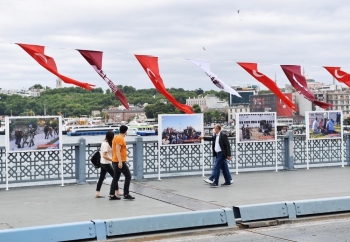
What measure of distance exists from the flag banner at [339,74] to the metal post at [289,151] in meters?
2.74

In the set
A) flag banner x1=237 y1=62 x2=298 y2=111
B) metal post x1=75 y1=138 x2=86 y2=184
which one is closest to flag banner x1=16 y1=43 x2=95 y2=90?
metal post x1=75 y1=138 x2=86 y2=184

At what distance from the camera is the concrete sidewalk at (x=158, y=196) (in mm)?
11898

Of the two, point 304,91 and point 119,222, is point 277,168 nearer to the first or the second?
point 304,91

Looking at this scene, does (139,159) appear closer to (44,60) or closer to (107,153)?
(107,153)

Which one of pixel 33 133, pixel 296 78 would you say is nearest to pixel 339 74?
pixel 296 78

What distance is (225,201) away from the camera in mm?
13375

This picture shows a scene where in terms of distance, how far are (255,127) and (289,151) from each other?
6.09 feet

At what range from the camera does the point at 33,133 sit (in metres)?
15.9

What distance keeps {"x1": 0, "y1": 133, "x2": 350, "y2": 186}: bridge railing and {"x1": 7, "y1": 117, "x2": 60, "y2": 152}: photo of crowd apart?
0.34 meters

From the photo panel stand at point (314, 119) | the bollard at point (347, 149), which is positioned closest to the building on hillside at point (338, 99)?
the bollard at point (347, 149)

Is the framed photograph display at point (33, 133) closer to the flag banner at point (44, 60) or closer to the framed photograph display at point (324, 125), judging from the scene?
the flag banner at point (44, 60)

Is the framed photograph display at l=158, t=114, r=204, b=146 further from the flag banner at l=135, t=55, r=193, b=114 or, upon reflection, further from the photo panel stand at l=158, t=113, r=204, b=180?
the flag banner at l=135, t=55, r=193, b=114

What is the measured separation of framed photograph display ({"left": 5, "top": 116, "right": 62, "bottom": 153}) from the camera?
15609mm

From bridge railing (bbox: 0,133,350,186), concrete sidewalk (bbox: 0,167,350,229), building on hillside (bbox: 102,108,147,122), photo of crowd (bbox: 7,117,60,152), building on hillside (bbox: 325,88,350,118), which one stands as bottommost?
concrete sidewalk (bbox: 0,167,350,229)
